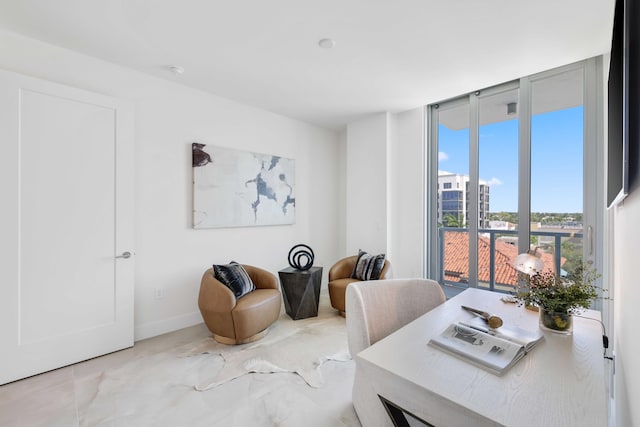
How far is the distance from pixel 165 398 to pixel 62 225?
5.26 ft

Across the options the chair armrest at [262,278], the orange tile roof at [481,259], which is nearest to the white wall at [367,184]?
the orange tile roof at [481,259]

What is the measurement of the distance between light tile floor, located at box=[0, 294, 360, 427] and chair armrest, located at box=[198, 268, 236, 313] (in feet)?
1.45

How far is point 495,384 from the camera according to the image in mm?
930

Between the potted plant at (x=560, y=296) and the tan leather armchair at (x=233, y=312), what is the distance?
215cm

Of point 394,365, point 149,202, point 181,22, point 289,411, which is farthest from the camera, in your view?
point 149,202

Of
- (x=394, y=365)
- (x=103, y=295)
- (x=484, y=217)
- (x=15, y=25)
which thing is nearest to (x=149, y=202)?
(x=103, y=295)

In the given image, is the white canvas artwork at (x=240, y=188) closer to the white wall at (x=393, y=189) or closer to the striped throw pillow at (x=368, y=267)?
the white wall at (x=393, y=189)

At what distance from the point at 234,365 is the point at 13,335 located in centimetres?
160

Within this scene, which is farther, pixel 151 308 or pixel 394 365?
pixel 151 308

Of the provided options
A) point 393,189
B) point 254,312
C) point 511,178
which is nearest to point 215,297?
point 254,312

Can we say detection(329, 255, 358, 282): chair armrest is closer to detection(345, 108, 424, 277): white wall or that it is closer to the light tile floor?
detection(345, 108, 424, 277): white wall

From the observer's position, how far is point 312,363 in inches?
93.5

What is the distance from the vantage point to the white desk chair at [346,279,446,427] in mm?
1489

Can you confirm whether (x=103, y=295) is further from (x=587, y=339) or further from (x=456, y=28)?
(x=456, y=28)
